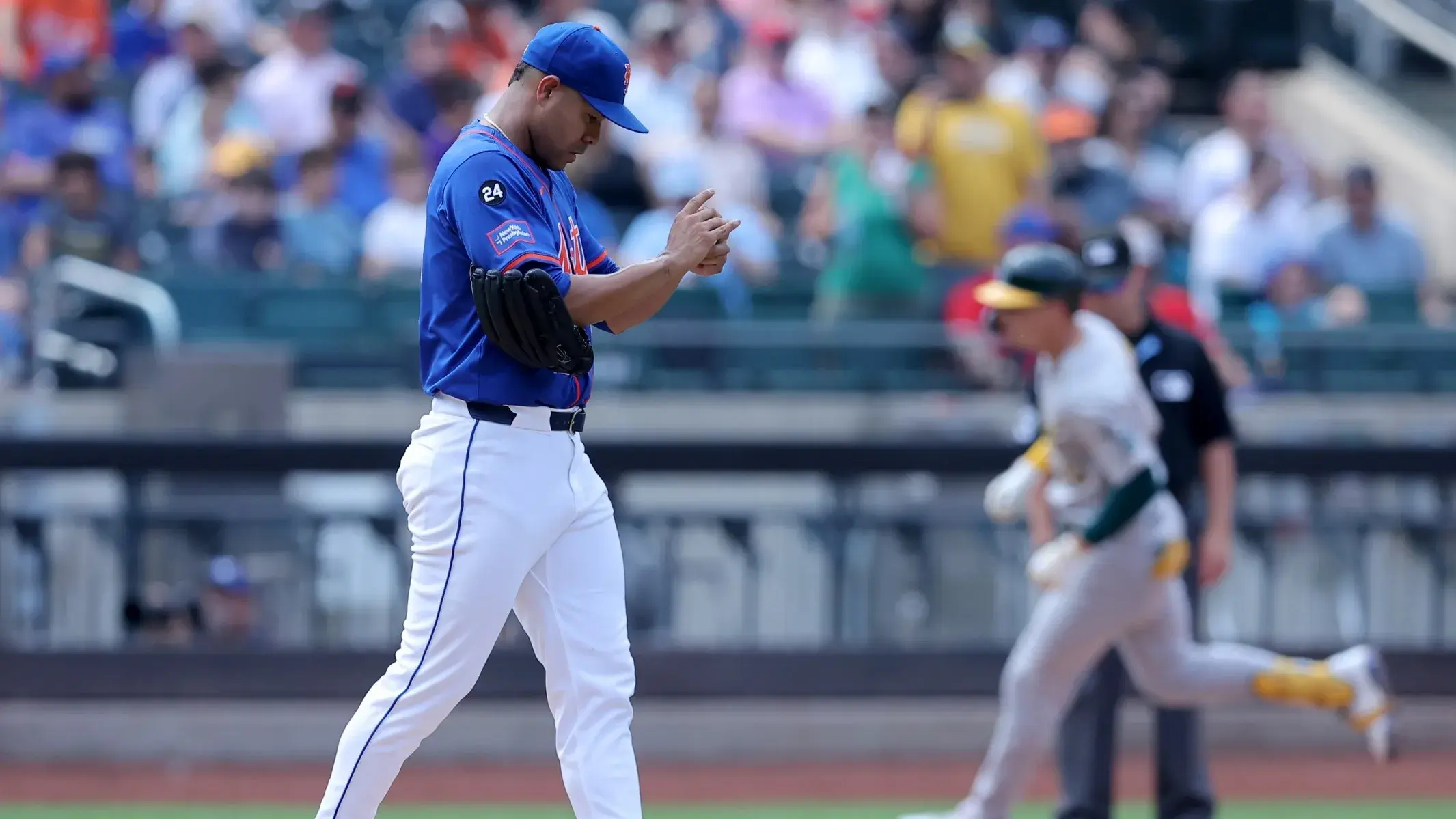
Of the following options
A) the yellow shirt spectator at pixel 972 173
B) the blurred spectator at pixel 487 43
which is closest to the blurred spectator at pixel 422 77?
the blurred spectator at pixel 487 43

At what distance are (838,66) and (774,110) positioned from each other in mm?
718

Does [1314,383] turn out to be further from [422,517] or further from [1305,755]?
[422,517]

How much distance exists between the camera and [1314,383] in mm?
9234

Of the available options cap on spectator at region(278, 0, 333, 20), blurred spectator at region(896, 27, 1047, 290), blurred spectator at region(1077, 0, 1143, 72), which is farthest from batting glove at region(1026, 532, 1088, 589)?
blurred spectator at region(1077, 0, 1143, 72)

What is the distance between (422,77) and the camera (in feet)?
33.4

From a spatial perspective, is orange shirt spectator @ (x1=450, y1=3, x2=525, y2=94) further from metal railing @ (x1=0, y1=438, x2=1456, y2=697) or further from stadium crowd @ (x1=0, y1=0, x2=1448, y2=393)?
metal railing @ (x1=0, y1=438, x2=1456, y2=697)

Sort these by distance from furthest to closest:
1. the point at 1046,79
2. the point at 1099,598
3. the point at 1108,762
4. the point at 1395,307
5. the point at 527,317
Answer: the point at 1046,79, the point at 1395,307, the point at 1108,762, the point at 1099,598, the point at 527,317

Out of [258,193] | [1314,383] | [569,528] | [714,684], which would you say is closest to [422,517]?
[569,528]

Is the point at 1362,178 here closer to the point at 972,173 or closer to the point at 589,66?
the point at 972,173

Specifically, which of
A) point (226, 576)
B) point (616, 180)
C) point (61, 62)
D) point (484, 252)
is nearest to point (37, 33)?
point (61, 62)

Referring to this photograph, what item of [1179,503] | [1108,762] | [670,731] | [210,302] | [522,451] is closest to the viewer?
[522,451]

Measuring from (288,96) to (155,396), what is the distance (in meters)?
3.00

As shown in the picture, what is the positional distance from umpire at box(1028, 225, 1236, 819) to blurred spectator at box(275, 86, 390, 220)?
4.67m

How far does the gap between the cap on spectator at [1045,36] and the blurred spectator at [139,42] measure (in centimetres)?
515
